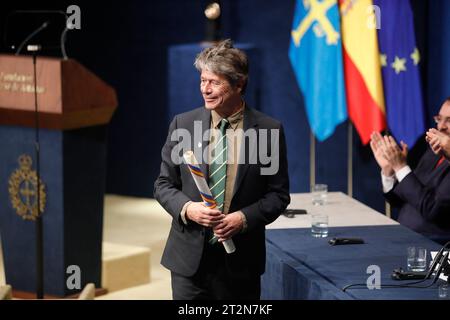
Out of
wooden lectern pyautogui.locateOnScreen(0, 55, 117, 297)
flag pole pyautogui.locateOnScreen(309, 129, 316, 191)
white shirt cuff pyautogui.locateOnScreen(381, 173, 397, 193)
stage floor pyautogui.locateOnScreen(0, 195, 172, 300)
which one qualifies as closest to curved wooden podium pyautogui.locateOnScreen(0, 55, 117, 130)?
wooden lectern pyautogui.locateOnScreen(0, 55, 117, 297)

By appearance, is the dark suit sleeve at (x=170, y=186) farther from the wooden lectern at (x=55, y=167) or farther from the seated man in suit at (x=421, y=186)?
the wooden lectern at (x=55, y=167)

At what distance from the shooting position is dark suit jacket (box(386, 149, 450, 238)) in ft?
16.0

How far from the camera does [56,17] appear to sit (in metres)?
9.56

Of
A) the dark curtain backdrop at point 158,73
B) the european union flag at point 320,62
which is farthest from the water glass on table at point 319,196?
the dark curtain backdrop at point 158,73

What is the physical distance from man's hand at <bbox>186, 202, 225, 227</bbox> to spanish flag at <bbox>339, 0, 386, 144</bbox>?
11.7 feet

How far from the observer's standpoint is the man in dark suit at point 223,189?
369cm

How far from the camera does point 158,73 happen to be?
33.4 ft

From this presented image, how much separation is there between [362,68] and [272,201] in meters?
3.46

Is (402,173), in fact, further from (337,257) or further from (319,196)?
(337,257)

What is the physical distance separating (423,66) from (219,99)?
3504mm

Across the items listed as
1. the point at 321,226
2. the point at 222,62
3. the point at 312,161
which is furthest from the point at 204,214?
the point at 312,161

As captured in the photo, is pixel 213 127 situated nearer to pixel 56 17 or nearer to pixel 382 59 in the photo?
pixel 382 59

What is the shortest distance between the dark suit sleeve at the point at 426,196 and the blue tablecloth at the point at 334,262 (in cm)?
18

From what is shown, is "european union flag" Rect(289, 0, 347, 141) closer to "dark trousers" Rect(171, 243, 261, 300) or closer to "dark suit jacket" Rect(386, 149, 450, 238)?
"dark suit jacket" Rect(386, 149, 450, 238)
